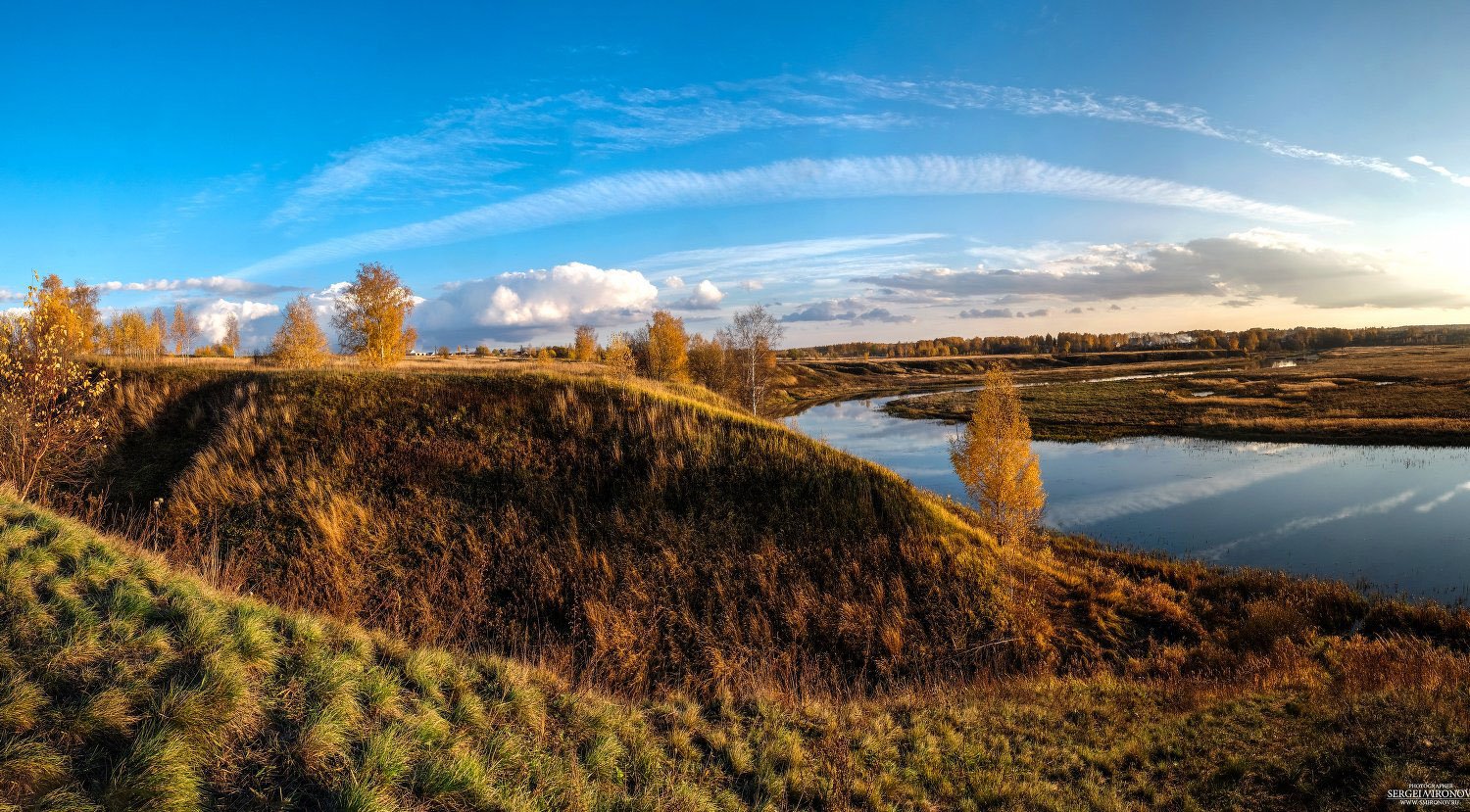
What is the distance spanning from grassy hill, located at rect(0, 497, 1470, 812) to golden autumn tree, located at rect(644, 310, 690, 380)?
56.7 metres

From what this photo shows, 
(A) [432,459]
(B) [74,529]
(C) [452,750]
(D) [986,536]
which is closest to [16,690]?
(C) [452,750]

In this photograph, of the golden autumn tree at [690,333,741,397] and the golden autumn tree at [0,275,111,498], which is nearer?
the golden autumn tree at [0,275,111,498]

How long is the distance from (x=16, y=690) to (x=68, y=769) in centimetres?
107

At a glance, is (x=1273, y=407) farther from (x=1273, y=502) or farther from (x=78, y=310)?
(x=78, y=310)

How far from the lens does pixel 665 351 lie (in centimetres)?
6731

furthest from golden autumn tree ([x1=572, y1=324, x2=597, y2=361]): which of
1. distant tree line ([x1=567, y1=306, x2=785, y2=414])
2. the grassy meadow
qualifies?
the grassy meadow

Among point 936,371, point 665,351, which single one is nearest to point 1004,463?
point 665,351

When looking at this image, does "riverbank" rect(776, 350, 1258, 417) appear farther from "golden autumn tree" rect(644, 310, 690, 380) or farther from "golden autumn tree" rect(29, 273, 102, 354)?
"golden autumn tree" rect(29, 273, 102, 354)

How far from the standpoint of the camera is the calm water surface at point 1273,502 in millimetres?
22859

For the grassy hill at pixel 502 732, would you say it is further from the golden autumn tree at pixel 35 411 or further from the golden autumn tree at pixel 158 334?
the golden autumn tree at pixel 158 334

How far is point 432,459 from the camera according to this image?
16.8 meters

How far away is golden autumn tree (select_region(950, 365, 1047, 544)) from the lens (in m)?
21.8

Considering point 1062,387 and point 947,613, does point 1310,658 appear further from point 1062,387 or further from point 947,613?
point 1062,387

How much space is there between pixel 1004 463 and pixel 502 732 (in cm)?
2046
